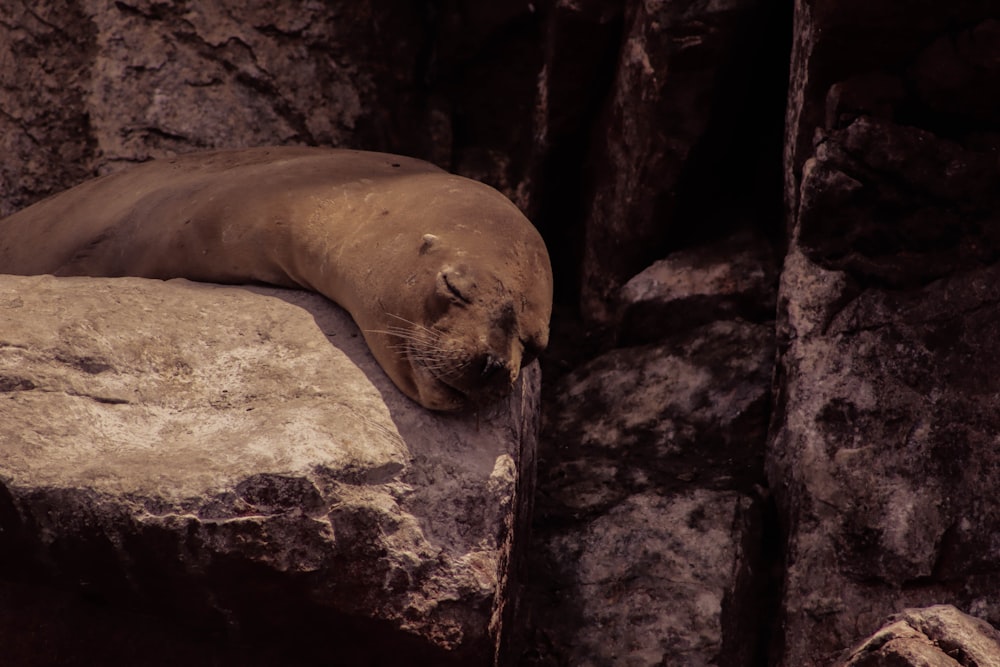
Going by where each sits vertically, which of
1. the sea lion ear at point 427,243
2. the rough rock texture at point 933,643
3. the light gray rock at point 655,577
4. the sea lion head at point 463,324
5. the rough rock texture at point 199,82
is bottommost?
the light gray rock at point 655,577

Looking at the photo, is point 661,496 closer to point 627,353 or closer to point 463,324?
point 627,353

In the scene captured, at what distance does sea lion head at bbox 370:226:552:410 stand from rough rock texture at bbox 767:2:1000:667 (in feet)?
3.05

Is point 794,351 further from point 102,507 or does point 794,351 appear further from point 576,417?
point 102,507

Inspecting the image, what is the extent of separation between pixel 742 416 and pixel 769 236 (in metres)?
0.79

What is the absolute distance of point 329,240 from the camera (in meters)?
4.00

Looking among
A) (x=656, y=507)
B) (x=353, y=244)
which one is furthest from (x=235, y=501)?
(x=656, y=507)

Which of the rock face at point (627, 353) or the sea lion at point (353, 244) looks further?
the sea lion at point (353, 244)

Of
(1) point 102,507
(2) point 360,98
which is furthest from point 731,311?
(1) point 102,507

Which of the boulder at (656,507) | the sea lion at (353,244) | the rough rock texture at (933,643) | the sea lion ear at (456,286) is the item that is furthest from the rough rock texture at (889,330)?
the sea lion ear at (456,286)

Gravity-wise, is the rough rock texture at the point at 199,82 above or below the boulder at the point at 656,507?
above

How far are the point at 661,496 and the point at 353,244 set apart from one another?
1.26 metres

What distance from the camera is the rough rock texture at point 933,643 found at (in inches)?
113

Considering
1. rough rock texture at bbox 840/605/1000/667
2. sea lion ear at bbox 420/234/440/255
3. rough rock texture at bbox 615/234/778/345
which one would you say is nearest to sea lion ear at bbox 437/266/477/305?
sea lion ear at bbox 420/234/440/255

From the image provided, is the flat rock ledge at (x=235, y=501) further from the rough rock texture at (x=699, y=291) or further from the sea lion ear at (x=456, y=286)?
the rough rock texture at (x=699, y=291)
